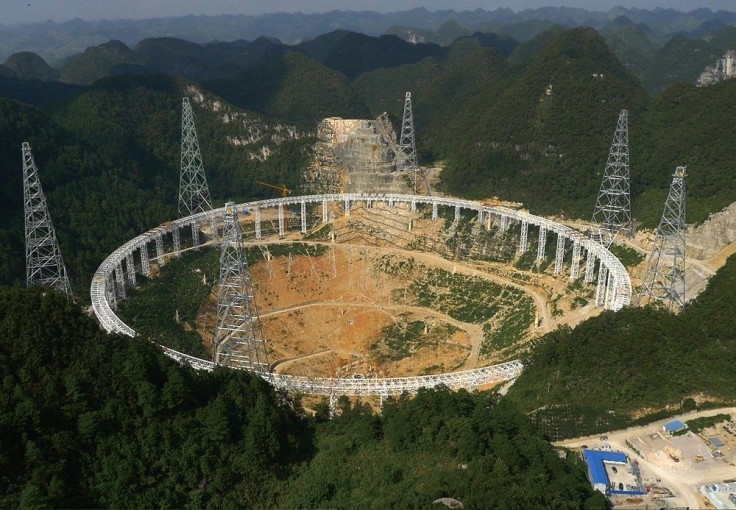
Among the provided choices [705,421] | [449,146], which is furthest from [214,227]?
[705,421]

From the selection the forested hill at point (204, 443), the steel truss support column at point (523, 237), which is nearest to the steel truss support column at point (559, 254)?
the steel truss support column at point (523, 237)

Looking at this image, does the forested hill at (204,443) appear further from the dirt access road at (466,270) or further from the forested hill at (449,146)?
the forested hill at (449,146)

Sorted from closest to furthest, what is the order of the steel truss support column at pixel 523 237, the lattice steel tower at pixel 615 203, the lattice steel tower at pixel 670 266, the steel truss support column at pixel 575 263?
1. the lattice steel tower at pixel 670 266
2. the steel truss support column at pixel 575 263
3. the lattice steel tower at pixel 615 203
4. the steel truss support column at pixel 523 237

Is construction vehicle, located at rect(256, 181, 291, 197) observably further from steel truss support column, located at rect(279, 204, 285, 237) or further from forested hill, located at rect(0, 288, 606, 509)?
forested hill, located at rect(0, 288, 606, 509)

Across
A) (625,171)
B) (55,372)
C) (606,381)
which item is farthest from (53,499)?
(625,171)

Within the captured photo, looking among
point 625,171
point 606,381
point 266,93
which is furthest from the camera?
point 266,93

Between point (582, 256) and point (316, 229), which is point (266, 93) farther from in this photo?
point (582, 256)
